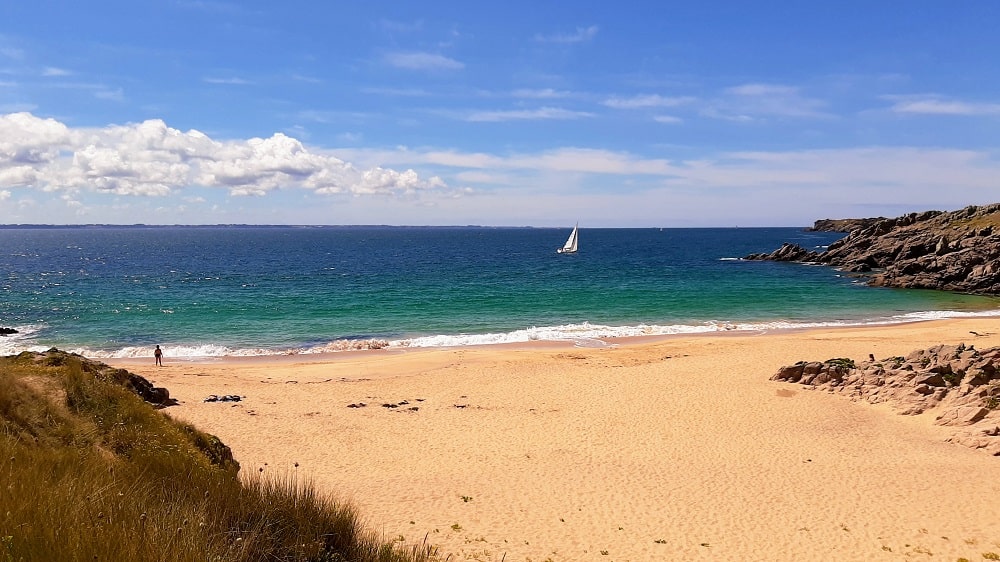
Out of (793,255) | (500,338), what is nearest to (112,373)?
(500,338)

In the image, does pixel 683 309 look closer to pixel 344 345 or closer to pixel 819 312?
pixel 819 312

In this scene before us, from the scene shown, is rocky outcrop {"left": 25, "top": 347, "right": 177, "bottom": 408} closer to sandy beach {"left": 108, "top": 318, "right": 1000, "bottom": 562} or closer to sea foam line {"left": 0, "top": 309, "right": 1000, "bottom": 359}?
sandy beach {"left": 108, "top": 318, "right": 1000, "bottom": 562}

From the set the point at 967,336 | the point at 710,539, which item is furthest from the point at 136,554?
the point at 967,336

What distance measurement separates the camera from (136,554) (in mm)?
4270

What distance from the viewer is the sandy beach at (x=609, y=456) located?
39.8 ft

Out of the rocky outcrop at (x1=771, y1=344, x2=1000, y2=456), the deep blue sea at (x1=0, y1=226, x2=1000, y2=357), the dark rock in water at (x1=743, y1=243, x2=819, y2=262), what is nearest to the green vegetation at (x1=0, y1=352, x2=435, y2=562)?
the rocky outcrop at (x1=771, y1=344, x2=1000, y2=456)

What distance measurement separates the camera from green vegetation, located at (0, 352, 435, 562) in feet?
14.4

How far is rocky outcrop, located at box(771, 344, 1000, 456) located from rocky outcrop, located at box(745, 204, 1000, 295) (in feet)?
142

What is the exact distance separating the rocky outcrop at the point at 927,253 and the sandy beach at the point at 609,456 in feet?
126

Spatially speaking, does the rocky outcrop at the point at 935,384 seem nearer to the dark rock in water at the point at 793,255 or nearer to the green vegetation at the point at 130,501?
the green vegetation at the point at 130,501

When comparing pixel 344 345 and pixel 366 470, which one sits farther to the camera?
pixel 344 345

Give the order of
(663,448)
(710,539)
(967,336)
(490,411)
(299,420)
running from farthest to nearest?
1. (967,336)
2. (490,411)
3. (299,420)
4. (663,448)
5. (710,539)

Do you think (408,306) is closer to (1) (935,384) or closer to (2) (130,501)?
(1) (935,384)

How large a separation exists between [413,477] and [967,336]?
3531 cm
